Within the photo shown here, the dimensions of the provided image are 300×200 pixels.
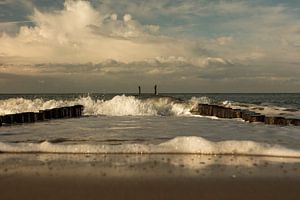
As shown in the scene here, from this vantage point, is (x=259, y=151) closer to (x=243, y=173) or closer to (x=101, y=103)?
(x=243, y=173)

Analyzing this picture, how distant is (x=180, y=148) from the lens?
9.14 metres

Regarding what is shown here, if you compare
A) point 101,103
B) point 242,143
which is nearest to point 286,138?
point 242,143

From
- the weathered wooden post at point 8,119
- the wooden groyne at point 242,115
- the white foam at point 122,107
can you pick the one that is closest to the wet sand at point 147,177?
the wooden groyne at point 242,115

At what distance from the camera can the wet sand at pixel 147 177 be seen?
5.67m

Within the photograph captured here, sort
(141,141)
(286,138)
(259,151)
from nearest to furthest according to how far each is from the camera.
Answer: (259,151) → (141,141) → (286,138)

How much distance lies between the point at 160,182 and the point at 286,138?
237 inches

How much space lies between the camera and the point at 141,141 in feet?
33.8

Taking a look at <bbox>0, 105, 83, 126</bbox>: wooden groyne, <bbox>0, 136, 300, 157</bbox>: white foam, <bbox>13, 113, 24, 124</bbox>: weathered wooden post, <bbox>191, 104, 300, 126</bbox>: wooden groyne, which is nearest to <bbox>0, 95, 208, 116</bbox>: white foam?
<bbox>191, 104, 300, 126</bbox>: wooden groyne

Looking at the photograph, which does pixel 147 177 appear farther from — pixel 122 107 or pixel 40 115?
pixel 122 107

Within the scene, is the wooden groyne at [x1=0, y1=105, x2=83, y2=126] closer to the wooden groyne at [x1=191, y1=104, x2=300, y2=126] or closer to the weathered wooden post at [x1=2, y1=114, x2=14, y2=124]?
the weathered wooden post at [x1=2, y1=114, x2=14, y2=124]

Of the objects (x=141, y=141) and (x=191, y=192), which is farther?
(x=141, y=141)

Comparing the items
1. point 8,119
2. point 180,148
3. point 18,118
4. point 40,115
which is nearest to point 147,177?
point 180,148

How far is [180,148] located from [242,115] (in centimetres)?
1247

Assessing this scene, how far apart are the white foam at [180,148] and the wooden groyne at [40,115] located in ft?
29.7
